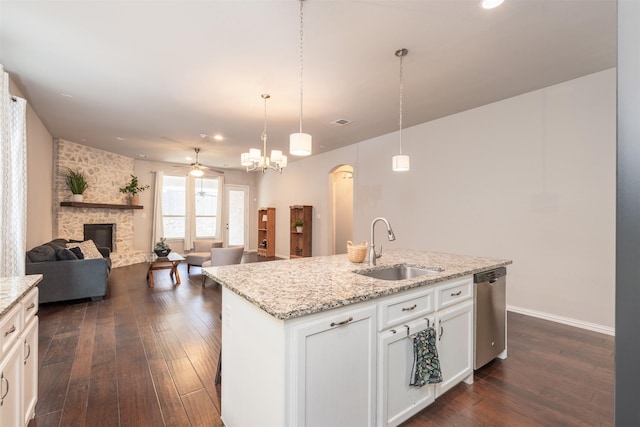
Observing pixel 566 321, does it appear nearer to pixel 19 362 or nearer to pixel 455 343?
pixel 455 343

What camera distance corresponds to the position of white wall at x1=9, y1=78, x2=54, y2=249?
4273mm

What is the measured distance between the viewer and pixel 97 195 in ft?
21.8

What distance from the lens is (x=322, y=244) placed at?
7.08 metres

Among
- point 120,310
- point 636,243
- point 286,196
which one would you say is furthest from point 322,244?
point 636,243

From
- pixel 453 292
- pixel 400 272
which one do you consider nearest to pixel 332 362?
pixel 453 292

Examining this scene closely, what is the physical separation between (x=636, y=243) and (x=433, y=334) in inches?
64.4

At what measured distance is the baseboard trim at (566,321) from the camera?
312cm

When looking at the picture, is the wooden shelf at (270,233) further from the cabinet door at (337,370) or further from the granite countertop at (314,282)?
the cabinet door at (337,370)

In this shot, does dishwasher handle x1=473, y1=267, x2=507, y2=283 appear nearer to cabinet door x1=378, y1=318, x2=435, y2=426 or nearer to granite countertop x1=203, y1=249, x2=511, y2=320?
granite countertop x1=203, y1=249, x2=511, y2=320

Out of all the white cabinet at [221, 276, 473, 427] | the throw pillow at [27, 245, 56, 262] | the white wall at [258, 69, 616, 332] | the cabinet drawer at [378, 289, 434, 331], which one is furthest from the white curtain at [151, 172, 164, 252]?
the cabinet drawer at [378, 289, 434, 331]

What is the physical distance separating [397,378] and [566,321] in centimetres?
296

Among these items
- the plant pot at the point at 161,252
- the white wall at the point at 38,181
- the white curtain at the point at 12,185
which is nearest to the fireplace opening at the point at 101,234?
the white wall at the point at 38,181

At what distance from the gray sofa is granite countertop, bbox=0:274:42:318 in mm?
2706

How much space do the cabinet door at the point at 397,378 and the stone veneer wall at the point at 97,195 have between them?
7.12m
